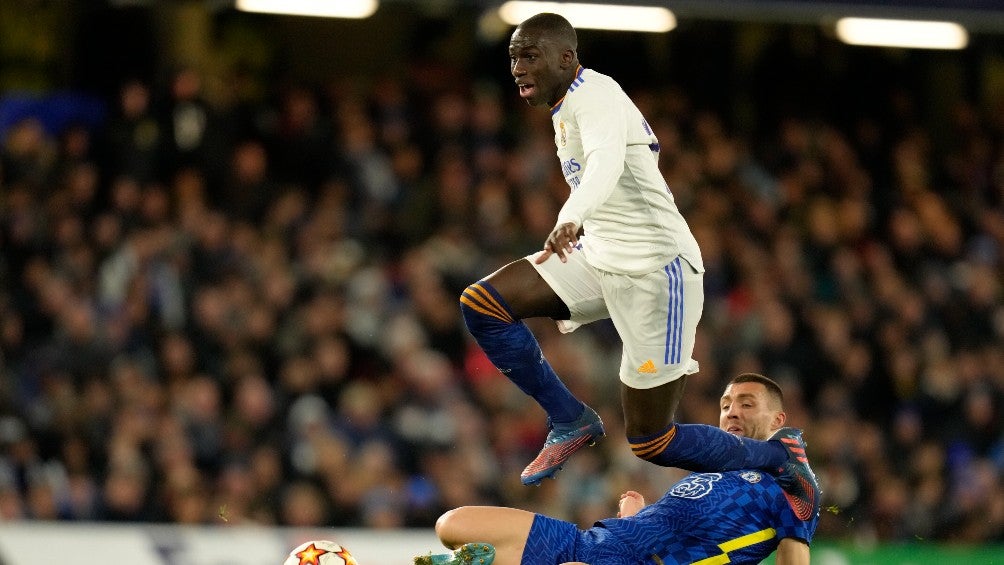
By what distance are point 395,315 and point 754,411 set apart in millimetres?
5207

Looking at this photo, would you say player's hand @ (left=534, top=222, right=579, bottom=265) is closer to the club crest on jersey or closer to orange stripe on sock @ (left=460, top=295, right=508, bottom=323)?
orange stripe on sock @ (left=460, top=295, right=508, bottom=323)

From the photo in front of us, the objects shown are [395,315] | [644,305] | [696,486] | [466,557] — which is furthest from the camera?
[395,315]

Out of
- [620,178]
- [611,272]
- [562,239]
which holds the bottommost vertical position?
[611,272]

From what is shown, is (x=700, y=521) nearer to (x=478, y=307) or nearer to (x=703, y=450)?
(x=703, y=450)

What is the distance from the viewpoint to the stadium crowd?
11461 millimetres

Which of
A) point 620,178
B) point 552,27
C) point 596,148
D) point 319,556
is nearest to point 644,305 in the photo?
point 620,178

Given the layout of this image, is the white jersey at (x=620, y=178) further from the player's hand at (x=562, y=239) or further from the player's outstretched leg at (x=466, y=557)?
the player's outstretched leg at (x=466, y=557)

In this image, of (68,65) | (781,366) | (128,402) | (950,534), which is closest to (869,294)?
(781,366)

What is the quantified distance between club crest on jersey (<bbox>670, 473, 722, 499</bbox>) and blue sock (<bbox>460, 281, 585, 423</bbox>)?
58 cm

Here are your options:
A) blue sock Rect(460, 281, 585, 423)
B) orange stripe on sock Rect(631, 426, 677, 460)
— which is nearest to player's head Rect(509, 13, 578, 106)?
blue sock Rect(460, 281, 585, 423)

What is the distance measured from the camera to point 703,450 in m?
6.99

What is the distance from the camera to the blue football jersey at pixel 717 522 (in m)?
7.15

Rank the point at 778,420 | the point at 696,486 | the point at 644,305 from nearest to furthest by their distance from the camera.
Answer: the point at 644,305 < the point at 696,486 < the point at 778,420

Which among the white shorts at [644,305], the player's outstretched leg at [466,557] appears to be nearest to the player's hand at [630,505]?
the white shorts at [644,305]
